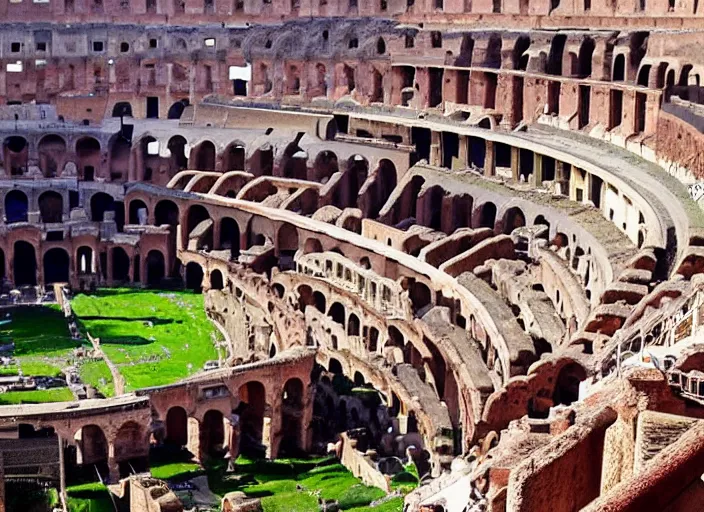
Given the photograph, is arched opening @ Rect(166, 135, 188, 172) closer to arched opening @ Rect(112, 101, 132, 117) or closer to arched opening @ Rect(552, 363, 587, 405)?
arched opening @ Rect(112, 101, 132, 117)

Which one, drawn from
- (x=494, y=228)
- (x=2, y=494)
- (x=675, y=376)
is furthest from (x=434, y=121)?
(x=675, y=376)

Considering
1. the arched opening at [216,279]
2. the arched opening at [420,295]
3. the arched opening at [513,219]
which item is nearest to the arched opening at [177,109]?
the arched opening at [216,279]

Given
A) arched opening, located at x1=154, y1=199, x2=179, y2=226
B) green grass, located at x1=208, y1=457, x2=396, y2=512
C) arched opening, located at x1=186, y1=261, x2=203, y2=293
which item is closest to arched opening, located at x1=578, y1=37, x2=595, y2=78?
arched opening, located at x1=186, y1=261, x2=203, y2=293

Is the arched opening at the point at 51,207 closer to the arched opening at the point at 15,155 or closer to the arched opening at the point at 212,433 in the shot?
the arched opening at the point at 15,155

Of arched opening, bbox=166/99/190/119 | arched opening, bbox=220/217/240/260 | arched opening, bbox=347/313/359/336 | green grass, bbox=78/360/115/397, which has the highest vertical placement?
arched opening, bbox=166/99/190/119

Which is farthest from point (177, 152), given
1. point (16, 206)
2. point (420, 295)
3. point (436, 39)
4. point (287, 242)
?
point (420, 295)

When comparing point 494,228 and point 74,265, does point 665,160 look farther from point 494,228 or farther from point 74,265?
point 74,265
